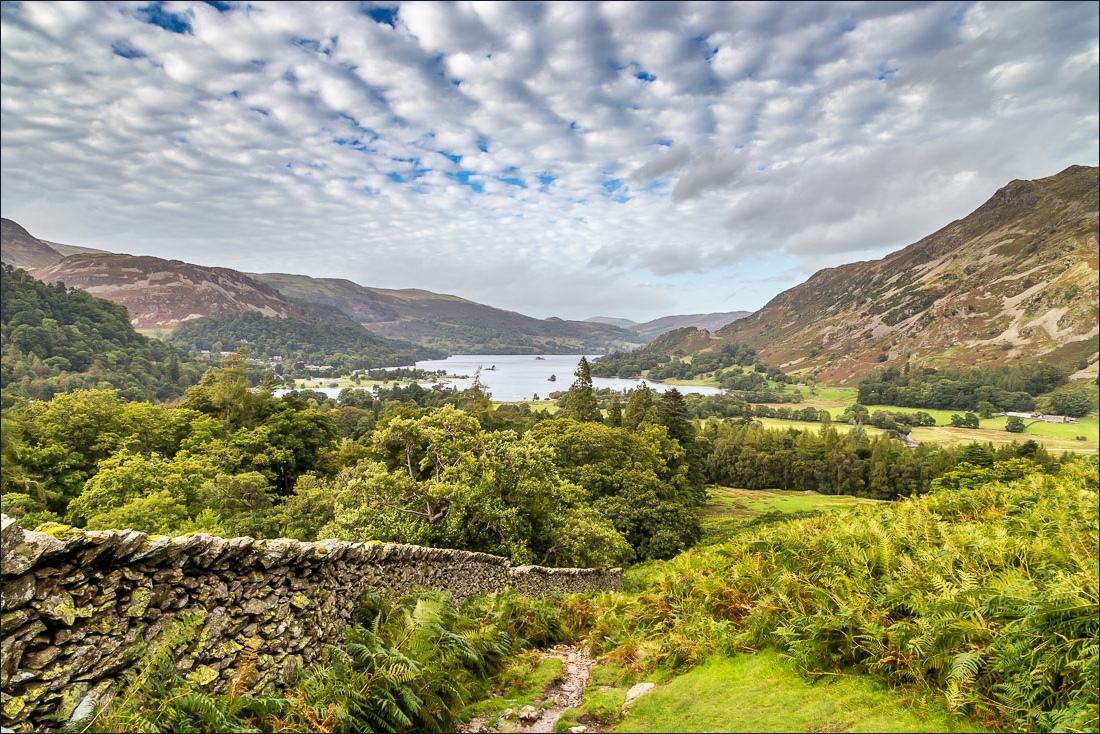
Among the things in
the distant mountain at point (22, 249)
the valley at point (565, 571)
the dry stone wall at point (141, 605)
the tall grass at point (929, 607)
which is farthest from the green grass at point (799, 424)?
the distant mountain at point (22, 249)

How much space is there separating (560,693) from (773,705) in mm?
2968

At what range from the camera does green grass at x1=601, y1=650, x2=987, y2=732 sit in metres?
3.84

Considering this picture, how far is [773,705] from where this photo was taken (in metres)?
4.39

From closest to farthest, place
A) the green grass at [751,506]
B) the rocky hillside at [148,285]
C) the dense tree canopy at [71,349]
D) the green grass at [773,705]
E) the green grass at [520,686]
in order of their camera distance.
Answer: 1. the green grass at [773,705]
2. the green grass at [520,686]
3. the green grass at [751,506]
4. the dense tree canopy at [71,349]
5. the rocky hillside at [148,285]

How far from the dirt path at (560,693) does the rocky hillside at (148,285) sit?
564 ft

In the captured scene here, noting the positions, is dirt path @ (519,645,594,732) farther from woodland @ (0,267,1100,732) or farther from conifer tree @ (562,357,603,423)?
conifer tree @ (562,357,603,423)

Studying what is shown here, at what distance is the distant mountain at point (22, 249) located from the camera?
3809 inches

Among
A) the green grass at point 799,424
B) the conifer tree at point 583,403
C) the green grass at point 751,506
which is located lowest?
the green grass at point 751,506

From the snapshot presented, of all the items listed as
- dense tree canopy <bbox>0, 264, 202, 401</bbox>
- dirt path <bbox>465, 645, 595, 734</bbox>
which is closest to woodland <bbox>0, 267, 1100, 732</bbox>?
dirt path <bbox>465, 645, 595, 734</bbox>

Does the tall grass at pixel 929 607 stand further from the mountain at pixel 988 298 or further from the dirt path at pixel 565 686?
the mountain at pixel 988 298

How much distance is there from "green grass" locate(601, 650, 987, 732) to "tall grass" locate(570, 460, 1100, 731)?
0.64 feet

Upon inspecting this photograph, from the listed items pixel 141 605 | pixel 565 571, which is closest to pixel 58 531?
pixel 141 605

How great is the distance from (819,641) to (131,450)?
112 feet

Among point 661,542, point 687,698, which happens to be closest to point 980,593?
point 687,698
